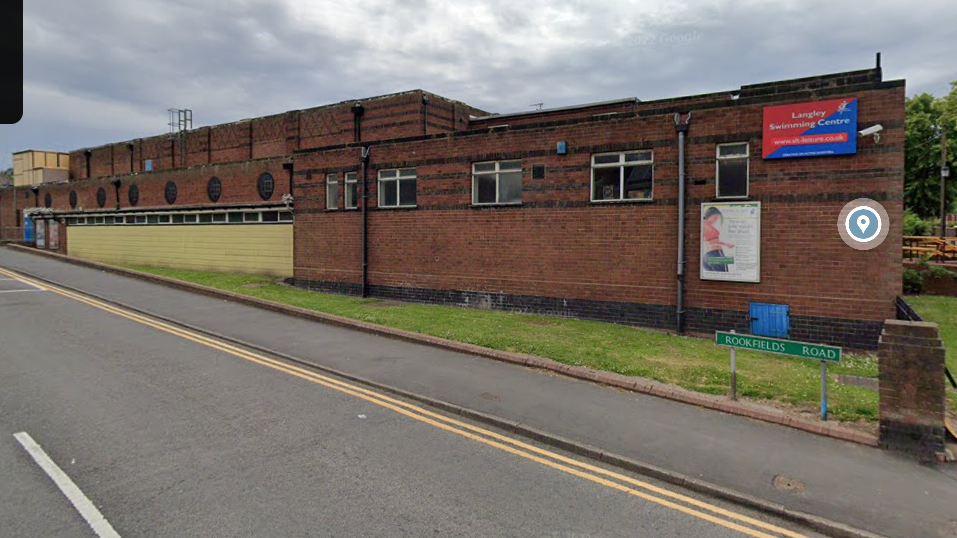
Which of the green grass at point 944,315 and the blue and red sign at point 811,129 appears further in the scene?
the blue and red sign at point 811,129

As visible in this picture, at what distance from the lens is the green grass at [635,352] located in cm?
744

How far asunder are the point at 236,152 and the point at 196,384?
2774 cm

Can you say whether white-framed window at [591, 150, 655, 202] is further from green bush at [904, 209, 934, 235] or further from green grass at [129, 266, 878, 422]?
green bush at [904, 209, 934, 235]

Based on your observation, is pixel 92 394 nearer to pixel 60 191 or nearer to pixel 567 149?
pixel 567 149

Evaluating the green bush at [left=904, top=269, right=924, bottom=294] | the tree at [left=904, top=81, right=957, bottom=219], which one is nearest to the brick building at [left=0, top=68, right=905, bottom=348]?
the green bush at [left=904, top=269, right=924, bottom=294]

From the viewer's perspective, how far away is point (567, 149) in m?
13.7

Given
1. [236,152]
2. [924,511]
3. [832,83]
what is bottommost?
[924,511]

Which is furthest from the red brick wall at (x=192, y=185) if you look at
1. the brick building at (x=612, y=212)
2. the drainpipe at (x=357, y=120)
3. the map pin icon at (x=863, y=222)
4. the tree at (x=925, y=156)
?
the tree at (x=925, y=156)

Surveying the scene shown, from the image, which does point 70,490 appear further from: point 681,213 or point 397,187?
point 397,187

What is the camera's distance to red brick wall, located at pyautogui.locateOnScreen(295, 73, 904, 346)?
34.8 ft

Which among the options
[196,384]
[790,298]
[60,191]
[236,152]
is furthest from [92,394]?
[60,191]

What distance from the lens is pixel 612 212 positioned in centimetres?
1316

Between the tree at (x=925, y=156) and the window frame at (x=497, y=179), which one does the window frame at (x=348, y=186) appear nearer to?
the window frame at (x=497, y=179)

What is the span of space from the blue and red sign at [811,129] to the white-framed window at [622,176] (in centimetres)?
262
